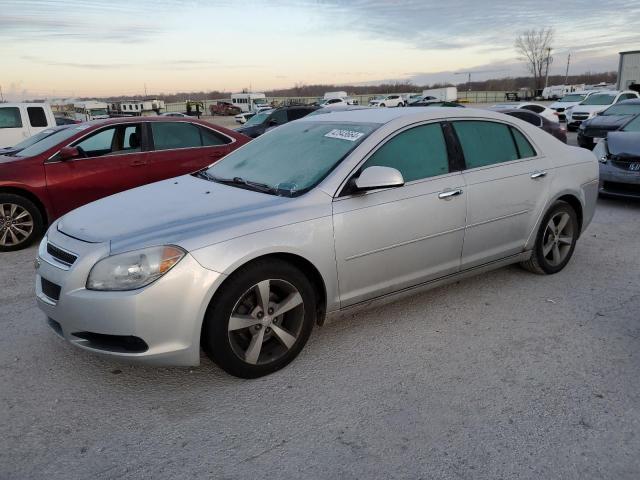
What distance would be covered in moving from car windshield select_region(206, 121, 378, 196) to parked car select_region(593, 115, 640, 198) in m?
5.16

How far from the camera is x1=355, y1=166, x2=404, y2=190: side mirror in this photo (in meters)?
3.27

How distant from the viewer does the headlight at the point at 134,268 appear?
9.12ft

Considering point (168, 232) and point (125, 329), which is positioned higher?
point (168, 232)

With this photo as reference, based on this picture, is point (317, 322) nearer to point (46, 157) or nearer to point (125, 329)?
point (125, 329)

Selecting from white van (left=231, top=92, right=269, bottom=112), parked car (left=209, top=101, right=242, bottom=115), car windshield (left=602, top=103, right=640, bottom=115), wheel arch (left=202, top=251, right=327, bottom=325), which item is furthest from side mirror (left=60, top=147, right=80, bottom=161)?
white van (left=231, top=92, right=269, bottom=112)

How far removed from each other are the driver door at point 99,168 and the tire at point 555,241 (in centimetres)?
474

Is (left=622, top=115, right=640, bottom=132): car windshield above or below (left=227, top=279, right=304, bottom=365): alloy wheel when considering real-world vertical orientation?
above

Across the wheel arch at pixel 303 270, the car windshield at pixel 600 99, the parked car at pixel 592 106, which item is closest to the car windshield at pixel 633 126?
the wheel arch at pixel 303 270

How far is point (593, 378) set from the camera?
309cm

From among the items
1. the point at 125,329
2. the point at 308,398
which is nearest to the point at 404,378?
the point at 308,398

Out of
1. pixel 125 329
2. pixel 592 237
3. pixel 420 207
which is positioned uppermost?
pixel 420 207

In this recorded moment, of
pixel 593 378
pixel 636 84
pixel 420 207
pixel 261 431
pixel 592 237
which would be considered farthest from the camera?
pixel 636 84

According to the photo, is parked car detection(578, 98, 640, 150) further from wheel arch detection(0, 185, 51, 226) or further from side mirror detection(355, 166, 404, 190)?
wheel arch detection(0, 185, 51, 226)

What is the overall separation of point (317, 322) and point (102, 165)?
438 cm
